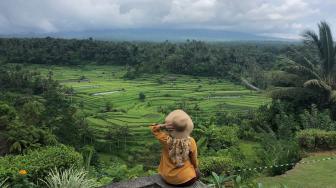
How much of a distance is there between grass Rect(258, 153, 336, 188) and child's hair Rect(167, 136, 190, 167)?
2.15 m

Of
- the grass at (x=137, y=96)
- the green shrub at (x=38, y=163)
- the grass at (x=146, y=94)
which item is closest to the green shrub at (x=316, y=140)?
the green shrub at (x=38, y=163)

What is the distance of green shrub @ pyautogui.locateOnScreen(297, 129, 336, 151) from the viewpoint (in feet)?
26.0

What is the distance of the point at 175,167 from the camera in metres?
3.75

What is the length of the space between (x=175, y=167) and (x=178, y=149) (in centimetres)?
19

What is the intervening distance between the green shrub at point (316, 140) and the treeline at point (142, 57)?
34.7m

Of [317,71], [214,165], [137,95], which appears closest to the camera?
[214,165]

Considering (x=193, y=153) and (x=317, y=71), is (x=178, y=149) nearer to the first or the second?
(x=193, y=153)

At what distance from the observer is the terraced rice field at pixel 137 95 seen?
30.3m

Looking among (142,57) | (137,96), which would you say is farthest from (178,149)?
(142,57)

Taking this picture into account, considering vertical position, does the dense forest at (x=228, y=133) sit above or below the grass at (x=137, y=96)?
above

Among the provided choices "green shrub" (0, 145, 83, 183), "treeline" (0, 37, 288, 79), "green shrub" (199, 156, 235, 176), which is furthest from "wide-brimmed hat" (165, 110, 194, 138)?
"treeline" (0, 37, 288, 79)

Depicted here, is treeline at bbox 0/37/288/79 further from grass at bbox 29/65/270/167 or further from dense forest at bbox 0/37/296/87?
grass at bbox 29/65/270/167

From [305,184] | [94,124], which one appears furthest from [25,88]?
[305,184]

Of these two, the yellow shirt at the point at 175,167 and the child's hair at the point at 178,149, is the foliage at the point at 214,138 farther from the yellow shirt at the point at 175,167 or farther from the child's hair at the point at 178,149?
the child's hair at the point at 178,149
